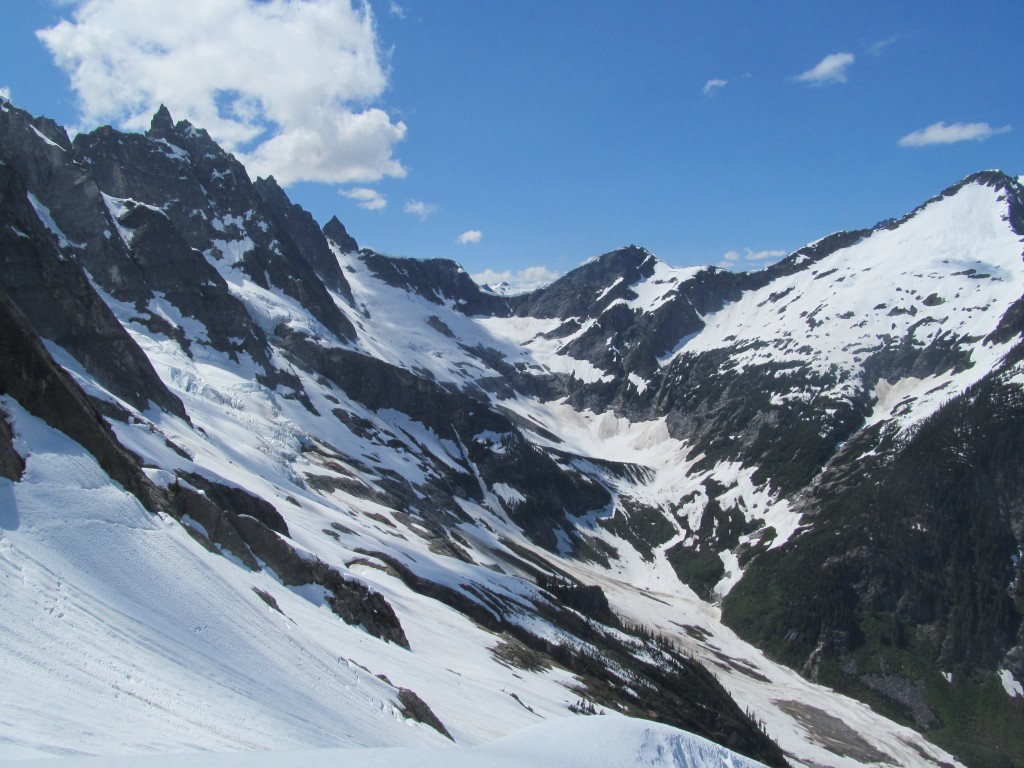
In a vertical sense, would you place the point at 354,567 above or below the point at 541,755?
below

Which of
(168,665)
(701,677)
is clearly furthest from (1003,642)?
(168,665)

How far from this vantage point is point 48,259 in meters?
91.0

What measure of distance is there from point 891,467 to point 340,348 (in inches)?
→ 5891

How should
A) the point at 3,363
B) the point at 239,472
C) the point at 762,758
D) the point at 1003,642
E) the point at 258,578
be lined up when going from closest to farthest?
the point at 3,363
the point at 258,578
the point at 239,472
the point at 762,758
the point at 1003,642

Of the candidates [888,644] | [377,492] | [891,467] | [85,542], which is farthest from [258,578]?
[891,467]

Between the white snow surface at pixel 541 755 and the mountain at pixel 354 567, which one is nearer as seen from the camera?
the white snow surface at pixel 541 755

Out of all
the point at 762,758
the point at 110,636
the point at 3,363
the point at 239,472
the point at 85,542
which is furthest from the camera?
the point at 762,758

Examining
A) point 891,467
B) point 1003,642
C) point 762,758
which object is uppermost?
point 891,467

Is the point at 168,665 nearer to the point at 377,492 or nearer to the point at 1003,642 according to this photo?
the point at 377,492

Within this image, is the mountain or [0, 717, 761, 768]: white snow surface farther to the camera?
the mountain

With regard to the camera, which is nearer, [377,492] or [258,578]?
[258,578]

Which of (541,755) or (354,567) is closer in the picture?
(541,755)

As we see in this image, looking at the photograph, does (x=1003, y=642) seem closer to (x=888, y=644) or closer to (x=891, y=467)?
(x=888, y=644)

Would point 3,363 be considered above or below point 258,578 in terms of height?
above
